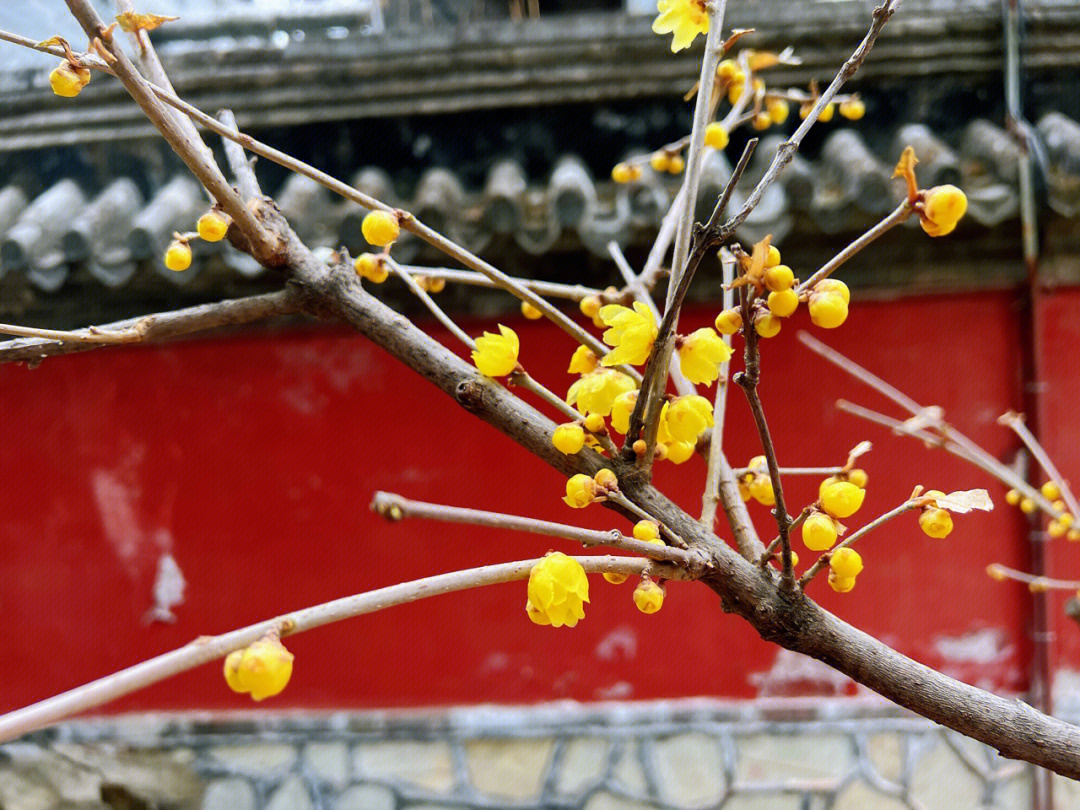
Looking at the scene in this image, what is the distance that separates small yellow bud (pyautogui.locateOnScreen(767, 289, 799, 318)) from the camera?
0.51 meters

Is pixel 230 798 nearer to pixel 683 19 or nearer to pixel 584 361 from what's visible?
pixel 584 361

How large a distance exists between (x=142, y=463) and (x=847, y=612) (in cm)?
220

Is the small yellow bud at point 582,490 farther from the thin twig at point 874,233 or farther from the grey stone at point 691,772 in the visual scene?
the grey stone at point 691,772

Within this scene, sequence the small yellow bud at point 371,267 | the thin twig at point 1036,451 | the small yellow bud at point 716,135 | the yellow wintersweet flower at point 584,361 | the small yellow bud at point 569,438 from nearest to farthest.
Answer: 1. the small yellow bud at point 569,438
2. the yellow wintersweet flower at point 584,361
3. the small yellow bud at point 371,267
4. the small yellow bud at point 716,135
5. the thin twig at point 1036,451

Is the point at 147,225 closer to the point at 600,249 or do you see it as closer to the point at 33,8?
the point at 600,249

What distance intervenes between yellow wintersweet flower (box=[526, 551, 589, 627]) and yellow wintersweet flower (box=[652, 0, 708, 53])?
1.55 feet

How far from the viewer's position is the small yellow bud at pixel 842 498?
598 mm

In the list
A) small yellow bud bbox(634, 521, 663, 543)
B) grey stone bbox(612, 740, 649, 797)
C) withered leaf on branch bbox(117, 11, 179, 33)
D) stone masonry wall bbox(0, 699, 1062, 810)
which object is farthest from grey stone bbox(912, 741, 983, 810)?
withered leaf on branch bbox(117, 11, 179, 33)

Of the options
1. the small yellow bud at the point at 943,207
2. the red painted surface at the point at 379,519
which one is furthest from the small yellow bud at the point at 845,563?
the red painted surface at the point at 379,519

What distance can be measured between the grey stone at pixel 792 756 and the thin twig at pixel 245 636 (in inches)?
77.7

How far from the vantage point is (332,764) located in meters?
2.33

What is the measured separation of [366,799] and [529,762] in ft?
1.70

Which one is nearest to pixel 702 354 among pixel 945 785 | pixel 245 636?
pixel 245 636

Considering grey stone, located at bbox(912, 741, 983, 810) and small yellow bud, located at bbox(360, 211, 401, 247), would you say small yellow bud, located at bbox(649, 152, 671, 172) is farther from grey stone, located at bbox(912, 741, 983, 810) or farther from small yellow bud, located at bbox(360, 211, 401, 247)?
grey stone, located at bbox(912, 741, 983, 810)
